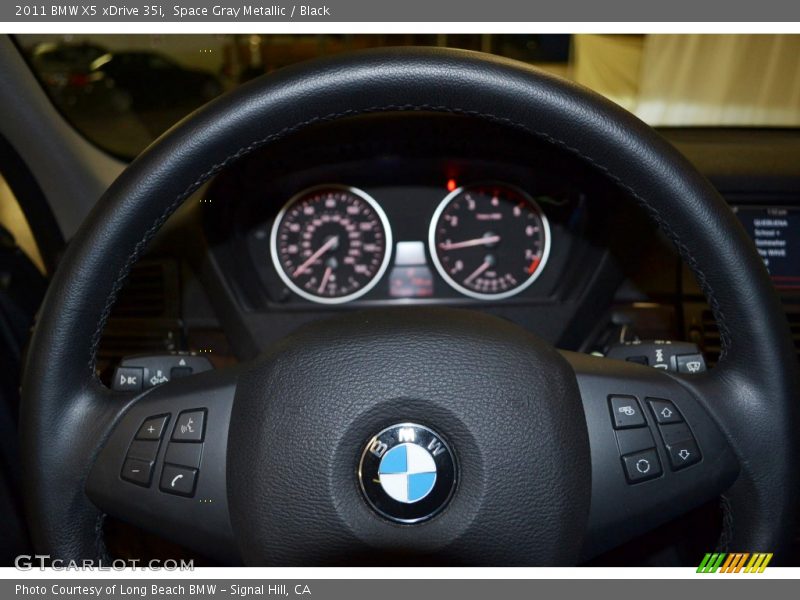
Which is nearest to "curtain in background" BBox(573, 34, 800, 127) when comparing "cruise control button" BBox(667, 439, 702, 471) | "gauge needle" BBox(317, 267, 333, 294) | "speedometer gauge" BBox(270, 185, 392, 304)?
"speedometer gauge" BBox(270, 185, 392, 304)

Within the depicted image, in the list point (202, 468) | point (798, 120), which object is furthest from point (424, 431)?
point (798, 120)

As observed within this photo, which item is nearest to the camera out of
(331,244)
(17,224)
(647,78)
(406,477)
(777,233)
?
(406,477)

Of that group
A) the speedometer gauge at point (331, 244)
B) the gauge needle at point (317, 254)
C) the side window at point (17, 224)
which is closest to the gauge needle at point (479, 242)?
the speedometer gauge at point (331, 244)

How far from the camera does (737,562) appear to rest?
2.99 feet

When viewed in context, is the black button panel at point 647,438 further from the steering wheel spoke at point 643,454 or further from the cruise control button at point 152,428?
the cruise control button at point 152,428

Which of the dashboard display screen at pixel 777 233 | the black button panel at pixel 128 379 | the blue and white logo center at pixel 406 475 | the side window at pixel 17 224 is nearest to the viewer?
the blue and white logo center at pixel 406 475

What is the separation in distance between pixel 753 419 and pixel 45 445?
735 millimetres

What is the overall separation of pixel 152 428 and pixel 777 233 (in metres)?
1.39

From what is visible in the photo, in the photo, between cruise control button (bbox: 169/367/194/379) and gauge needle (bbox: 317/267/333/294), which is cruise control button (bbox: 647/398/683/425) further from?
gauge needle (bbox: 317/267/333/294)

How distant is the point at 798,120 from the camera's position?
2.11 metres

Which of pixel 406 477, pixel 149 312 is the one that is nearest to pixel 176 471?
pixel 406 477

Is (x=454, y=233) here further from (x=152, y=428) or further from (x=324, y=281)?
(x=152, y=428)

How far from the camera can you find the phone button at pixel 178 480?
0.87m

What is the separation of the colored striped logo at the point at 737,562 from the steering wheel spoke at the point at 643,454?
65 millimetres
